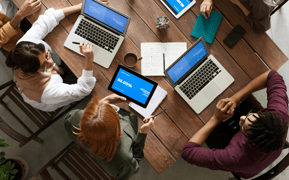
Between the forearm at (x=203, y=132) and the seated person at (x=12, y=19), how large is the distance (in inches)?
66.6

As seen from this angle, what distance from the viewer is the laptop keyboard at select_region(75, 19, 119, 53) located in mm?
1541

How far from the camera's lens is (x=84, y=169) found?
1.78m

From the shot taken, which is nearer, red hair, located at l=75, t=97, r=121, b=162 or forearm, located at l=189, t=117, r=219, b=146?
red hair, located at l=75, t=97, r=121, b=162

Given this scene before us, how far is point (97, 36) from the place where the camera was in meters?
1.54

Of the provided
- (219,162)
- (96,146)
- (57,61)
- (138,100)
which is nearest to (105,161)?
(96,146)

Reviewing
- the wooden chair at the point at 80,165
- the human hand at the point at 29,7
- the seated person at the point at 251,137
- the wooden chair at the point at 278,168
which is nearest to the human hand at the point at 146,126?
the seated person at the point at 251,137

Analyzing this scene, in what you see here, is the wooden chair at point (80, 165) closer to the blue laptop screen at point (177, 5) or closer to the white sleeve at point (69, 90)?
the white sleeve at point (69, 90)

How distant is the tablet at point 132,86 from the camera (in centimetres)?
139

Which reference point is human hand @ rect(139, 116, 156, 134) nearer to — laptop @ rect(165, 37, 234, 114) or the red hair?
the red hair

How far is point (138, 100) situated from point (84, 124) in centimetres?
48

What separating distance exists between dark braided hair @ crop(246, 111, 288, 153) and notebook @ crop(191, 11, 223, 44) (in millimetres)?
739

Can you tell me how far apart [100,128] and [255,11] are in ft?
4.85

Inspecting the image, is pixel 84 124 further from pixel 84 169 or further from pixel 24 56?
pixel 84 169

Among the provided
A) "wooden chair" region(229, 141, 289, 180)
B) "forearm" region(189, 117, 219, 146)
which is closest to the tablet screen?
"forearm" region(189, 117, 219, 146)
